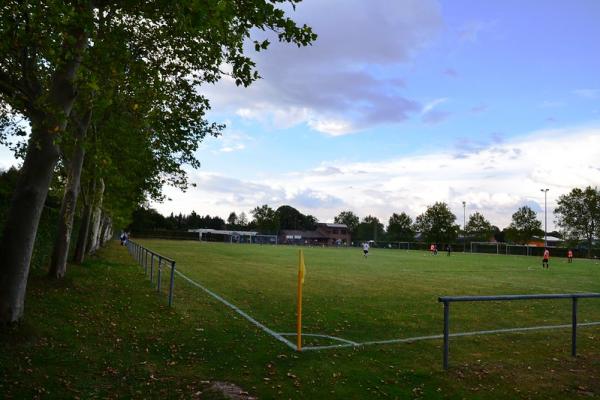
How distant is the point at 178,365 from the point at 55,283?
762 centimetres

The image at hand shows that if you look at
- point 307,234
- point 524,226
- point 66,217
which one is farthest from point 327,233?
point 66,217

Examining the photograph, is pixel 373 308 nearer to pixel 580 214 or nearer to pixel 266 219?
pixel 580 214

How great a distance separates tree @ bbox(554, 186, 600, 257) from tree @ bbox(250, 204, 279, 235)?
89342 mm

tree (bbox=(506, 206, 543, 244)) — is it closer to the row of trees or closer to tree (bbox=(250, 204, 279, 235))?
tree (bbox=(250, 204, 279, 235))

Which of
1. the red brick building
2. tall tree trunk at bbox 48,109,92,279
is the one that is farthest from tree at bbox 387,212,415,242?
tall tree trunk at bbox 48,109,92,279

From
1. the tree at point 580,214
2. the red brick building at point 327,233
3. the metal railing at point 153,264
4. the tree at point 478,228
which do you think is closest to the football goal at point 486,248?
the tree at point 580,214

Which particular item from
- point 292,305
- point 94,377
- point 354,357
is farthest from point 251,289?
point 94,377

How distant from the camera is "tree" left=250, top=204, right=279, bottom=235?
528 ft

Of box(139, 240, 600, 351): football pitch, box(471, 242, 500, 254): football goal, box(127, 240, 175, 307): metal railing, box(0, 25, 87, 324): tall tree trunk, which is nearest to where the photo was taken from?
box(0, 25, 87, 324): tall tree trunk

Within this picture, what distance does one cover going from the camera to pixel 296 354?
8062 millimetres

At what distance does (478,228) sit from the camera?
122 metres

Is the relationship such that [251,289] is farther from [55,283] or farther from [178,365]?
[178,365]

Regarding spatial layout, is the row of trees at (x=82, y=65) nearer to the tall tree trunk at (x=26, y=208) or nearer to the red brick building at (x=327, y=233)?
the tall tree trunk at (x=26, y=208)

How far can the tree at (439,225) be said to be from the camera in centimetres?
11738
